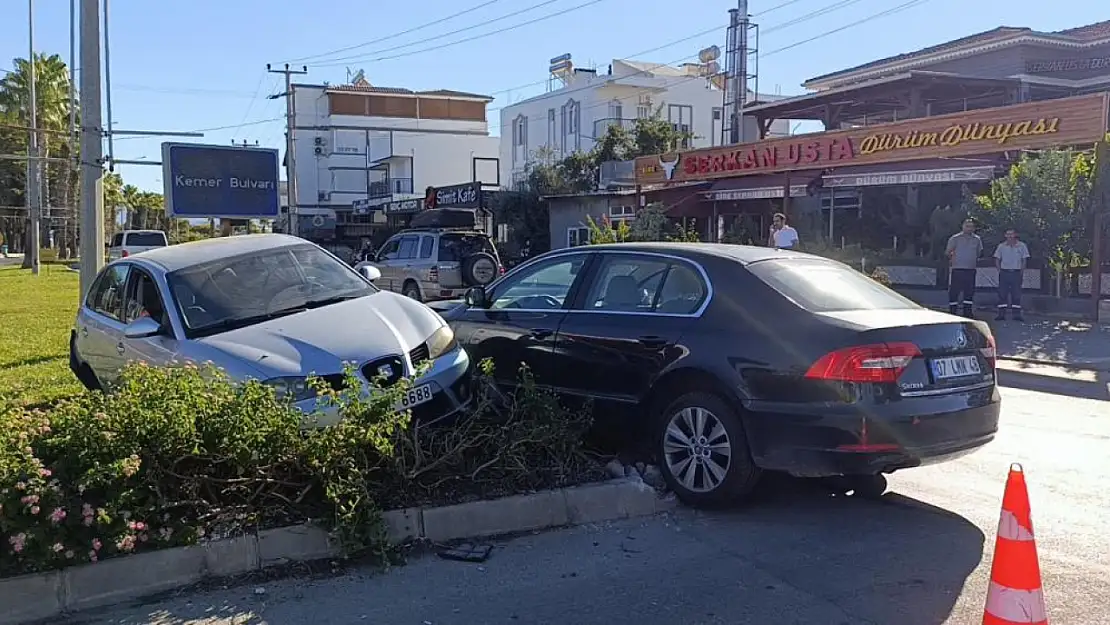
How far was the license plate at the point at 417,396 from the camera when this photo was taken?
605cm

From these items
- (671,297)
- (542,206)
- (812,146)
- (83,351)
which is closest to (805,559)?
(671,297)

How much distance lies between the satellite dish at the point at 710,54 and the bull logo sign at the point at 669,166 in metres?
33.7

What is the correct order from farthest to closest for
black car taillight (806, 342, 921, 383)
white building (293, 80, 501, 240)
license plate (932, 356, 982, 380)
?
white building (293, 80, 501, 240) < license plate (932, 356, 982, 380) < black car taillight (806, 342, 921, 383)

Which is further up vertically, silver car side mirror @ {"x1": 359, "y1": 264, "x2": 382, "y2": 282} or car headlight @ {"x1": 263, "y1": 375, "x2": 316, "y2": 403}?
silver car side mirror @ {"x1": 359, "y1": 264, "x2": 382, "y2": 282}

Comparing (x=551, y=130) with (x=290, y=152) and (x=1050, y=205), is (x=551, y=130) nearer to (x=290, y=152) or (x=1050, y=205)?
(x=290, y=152)

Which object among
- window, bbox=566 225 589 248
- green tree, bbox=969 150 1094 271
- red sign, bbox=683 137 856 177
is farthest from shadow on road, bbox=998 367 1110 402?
Result: window, bbox=566 225 589 248

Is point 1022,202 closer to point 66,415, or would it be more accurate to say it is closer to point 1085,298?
point 1085,298

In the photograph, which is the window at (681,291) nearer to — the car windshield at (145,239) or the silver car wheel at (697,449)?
the silver car wheel at (697,449)

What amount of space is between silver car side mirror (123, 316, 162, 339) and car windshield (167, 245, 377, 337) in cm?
20

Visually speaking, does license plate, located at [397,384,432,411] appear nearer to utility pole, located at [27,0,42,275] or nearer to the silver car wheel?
the silver car wheel

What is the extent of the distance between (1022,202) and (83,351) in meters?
14.8

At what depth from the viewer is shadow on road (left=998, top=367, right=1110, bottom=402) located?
10.4m

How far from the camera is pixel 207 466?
15.9ft

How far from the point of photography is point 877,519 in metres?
5.52
